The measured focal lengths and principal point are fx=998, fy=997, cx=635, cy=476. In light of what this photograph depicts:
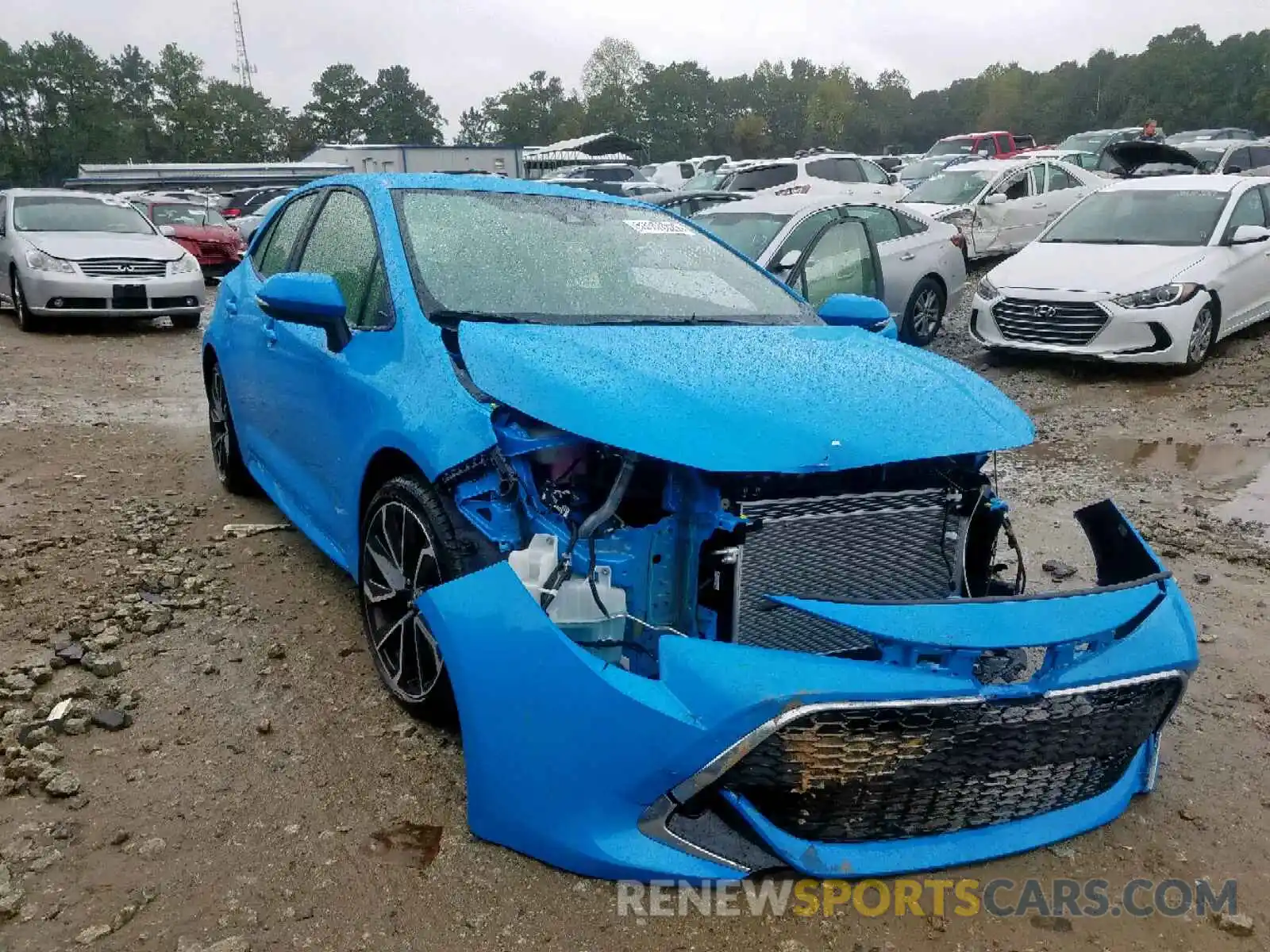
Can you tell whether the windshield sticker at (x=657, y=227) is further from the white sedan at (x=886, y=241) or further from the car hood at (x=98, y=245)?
the car hood at (x=98, y=245)

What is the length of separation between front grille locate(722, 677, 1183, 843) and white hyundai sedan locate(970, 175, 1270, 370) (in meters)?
6.20

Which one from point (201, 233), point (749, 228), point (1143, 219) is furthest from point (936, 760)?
point (201, 233)

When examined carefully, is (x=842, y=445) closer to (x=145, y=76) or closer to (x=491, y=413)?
(x=491, y=413)

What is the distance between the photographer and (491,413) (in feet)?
8.34

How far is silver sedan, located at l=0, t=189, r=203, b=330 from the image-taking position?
34.0 ft

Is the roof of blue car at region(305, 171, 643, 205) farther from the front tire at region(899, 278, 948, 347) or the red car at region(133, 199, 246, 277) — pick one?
the red car at region(133, 199, 246, 277)

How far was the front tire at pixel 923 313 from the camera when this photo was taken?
30.1 ft

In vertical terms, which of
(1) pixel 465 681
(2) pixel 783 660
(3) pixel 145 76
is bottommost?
(1) pixel 465 681

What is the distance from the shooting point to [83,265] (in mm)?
10406

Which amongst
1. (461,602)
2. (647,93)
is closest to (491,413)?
(461,602)

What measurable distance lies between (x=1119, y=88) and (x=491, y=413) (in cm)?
9335

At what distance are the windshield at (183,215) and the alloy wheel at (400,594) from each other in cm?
1537

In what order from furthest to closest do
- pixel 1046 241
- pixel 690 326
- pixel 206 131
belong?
pixel 206 131
pixel 1046 241
pixel 690 326

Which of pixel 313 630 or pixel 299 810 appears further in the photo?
pixel 313 630
